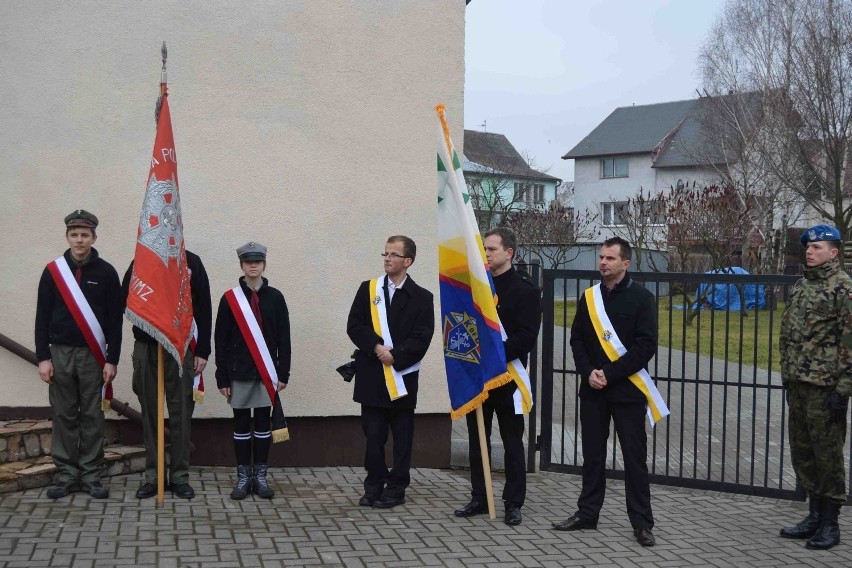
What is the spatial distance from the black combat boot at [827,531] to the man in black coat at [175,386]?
4181 millimetres

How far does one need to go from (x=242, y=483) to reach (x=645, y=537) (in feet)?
9.24

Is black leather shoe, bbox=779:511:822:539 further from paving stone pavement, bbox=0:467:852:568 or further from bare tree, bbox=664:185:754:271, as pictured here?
bare tree, bbox=664:185:754:271

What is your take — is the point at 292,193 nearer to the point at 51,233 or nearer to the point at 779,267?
the point at 51,233

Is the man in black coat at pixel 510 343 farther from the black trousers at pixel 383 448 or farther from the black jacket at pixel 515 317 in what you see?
the black trousers at pixel 383 448

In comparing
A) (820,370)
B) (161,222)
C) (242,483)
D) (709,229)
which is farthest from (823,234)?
(709,229)

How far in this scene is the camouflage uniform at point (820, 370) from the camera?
19.5 ft

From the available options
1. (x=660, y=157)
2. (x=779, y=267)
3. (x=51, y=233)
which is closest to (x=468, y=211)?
(x=51, y=233)

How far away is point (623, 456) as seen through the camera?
6160mm

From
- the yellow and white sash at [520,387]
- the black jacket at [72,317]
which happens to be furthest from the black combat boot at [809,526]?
→ the black jacket at [72,317]

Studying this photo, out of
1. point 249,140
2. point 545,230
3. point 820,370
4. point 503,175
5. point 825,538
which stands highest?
point 503,175

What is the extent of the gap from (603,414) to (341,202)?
288 cm

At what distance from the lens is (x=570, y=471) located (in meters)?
7.75

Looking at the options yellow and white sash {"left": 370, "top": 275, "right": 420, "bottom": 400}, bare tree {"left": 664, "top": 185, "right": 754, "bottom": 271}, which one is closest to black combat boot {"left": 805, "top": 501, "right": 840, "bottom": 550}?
yellow and white sash {"left": 370, "top": 275, "right": 420, "bottom": 400}

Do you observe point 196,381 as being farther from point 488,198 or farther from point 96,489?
point 488,198
